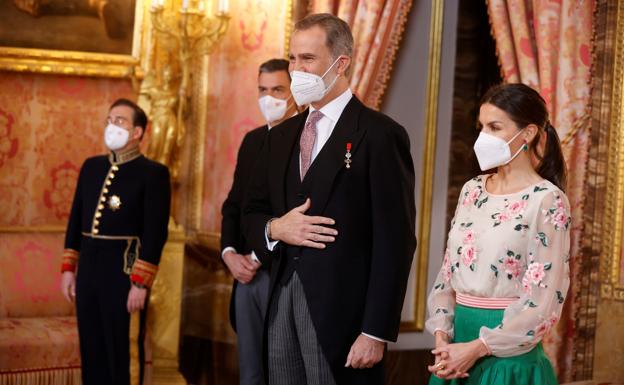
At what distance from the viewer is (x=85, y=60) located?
5.50 meters

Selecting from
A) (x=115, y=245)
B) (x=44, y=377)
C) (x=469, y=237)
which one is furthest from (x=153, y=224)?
(x=469, y=237)

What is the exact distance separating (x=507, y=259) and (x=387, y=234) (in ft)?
1.13

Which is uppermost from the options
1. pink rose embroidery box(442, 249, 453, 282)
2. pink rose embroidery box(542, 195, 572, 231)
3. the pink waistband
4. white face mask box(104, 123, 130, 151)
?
white face mask box(104, 123, 130, 151)

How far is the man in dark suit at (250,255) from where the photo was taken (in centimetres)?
367

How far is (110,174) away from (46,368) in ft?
3.82

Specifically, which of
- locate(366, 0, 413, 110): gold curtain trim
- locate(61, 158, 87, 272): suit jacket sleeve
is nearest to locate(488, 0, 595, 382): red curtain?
locate(366, 0, 413, 110): gold curtain trim

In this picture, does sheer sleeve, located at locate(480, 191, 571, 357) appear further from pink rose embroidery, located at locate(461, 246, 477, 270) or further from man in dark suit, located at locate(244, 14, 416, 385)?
man in dark suit, located at locate(244, 14, 416, 385)

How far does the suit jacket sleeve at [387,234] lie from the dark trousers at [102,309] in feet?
6.76

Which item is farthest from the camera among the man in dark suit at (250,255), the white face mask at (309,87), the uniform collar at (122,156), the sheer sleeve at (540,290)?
the uniform collar at (122,156)

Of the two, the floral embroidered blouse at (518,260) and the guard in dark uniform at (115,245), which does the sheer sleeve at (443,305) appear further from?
the guard in dark uniform at (115,245)

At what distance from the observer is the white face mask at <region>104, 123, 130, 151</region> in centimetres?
440

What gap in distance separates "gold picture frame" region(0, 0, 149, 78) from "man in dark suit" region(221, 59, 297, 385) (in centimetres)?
183

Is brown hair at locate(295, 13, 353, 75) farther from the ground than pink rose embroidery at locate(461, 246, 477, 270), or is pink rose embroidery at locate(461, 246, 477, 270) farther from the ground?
brown hair at locate(295, 13, 353, 75)

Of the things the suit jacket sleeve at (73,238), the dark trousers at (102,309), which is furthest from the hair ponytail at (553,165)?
the suit jacket sleeve at (73,238)
